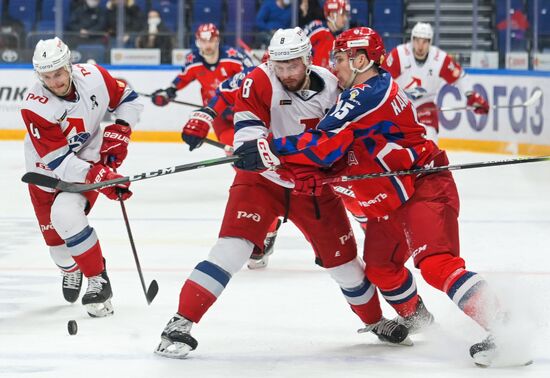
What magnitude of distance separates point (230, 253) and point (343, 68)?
2.29ft

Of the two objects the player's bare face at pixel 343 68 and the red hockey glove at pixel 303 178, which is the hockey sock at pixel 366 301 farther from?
the player's bare face at pixel 343 68

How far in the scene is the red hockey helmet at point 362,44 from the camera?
3646 mm

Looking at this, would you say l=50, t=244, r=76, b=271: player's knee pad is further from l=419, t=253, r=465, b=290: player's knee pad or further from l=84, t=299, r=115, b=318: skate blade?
l=419, t=253, r=465, b=290: player's knee pad

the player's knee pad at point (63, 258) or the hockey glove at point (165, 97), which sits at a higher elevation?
the hockey glove at point (165, 97)

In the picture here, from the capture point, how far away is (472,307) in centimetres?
347

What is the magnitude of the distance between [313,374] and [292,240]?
2794 mm

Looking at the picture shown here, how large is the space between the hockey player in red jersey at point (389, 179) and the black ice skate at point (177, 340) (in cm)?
56

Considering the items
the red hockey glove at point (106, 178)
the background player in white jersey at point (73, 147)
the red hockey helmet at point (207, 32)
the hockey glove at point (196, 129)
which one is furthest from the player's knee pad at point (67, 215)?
the red hockey helmet at point (207, 32)

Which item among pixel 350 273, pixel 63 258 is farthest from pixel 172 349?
pixel 63 258

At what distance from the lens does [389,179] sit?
369 cm

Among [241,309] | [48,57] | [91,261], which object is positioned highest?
[48,57]

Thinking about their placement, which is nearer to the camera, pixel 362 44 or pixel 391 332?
pixel 362 44

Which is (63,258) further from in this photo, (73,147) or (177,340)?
(177,340)

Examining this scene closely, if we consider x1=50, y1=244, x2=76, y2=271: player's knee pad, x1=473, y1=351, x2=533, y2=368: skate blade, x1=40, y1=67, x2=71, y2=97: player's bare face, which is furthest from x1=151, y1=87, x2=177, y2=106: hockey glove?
x1=473, y1=351, x2=533, y2=368: skate blade
